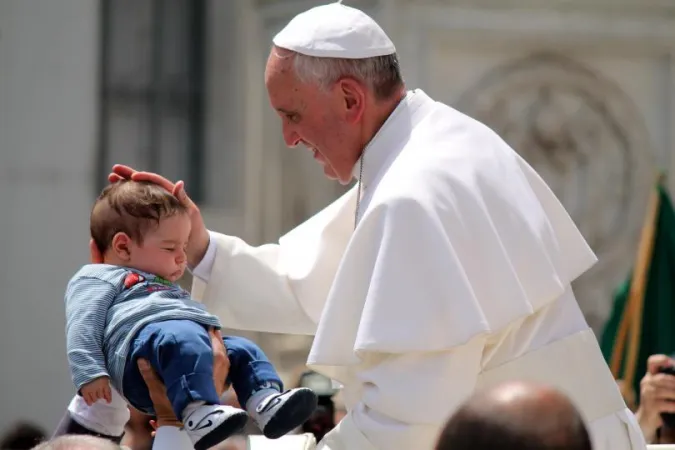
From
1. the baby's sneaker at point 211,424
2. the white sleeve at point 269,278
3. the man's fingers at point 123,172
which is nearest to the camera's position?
the baby's sneaker at point 211,424

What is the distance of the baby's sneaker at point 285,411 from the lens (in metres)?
4.39

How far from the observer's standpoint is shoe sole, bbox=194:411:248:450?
4160mm

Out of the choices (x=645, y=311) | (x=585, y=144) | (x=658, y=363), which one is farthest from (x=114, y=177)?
(x=585, y=144)

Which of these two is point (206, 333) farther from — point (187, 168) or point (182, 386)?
point (187, 168)

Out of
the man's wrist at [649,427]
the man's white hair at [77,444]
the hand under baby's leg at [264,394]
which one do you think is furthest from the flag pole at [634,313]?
the man's white hair at [77,444]

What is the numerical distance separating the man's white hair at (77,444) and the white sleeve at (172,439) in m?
0.55

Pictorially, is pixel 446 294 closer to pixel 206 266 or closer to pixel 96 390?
pixel 96 390

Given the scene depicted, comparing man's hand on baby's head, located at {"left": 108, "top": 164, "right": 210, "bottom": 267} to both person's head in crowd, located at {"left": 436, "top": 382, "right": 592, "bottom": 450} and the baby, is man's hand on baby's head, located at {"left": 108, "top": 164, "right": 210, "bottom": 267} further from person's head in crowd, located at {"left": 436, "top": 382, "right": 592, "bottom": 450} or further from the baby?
person's head in crowd, located at {"left": 436, "top": 382, "right": 592, "bottom": 450}

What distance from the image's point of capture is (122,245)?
181 inches

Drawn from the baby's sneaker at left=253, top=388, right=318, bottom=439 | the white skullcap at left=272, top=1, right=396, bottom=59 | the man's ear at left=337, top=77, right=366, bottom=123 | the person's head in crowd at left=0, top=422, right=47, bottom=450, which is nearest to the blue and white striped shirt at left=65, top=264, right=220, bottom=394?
the baby's sneaker at left=253, top=388, right=318, bottom=439

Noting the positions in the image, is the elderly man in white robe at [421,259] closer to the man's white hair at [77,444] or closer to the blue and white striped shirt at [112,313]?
the blue and white striped shirt at [112,313]

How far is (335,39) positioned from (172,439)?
118 cm

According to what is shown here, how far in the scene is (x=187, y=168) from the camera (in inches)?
407

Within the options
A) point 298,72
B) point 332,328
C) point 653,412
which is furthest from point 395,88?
point 653,412
